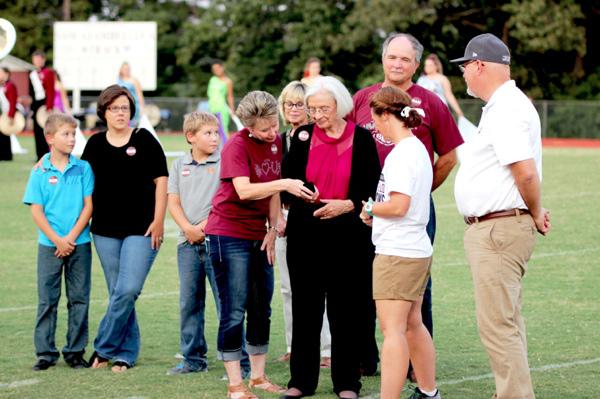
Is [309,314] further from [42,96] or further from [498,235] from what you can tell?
[42,96]

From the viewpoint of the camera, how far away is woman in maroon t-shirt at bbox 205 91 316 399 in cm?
708

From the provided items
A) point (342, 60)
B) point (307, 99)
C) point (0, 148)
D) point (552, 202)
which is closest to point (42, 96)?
point (0, 148)

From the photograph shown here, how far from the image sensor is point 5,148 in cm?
2589

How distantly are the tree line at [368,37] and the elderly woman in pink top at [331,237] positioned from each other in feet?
125

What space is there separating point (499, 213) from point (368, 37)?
4127 centimetres

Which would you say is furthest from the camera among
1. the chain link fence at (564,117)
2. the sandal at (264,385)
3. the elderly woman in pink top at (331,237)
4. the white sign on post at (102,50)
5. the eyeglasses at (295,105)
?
the chain link fence at (564,117)

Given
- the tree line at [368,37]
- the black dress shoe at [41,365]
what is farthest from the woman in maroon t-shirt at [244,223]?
the tree line at [368,37]

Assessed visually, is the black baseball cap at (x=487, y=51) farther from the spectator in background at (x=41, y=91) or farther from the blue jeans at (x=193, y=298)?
the spectator in background at (x=41, y=91)

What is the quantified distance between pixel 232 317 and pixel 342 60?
43.4 m

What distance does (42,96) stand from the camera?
78.3ft

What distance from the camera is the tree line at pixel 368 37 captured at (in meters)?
44.7

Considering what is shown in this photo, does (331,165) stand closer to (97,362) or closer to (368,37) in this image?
(97,362)

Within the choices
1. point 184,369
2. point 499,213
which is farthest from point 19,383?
point 499,213

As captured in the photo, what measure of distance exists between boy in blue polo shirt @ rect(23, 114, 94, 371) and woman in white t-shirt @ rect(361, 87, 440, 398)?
7.72 ft
